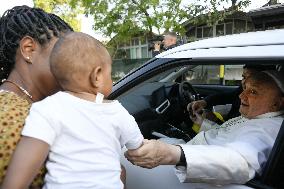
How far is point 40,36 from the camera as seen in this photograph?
5.69ft

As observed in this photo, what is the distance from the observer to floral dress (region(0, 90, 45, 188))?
1.34 m

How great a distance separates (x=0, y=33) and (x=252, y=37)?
120 cm

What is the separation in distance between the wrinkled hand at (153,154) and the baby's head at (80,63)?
1.21 ft

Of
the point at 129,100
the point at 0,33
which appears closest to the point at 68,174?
the point at 0,33

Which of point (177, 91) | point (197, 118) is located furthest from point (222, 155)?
point (177, 91)

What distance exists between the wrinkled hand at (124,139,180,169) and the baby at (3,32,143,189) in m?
0.21

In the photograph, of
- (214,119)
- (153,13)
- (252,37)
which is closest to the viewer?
(252,37)

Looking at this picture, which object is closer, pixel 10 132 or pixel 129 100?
pixel 10 132

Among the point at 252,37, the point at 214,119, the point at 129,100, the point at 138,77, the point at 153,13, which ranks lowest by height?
the point at 214,119

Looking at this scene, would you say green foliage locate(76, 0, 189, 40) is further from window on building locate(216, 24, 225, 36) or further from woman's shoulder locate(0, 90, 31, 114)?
woman's shoulder locate(0, 90, 31, 114)

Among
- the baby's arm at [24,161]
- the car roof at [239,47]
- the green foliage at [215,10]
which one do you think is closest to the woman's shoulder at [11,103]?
the baby's arm at [24,161]

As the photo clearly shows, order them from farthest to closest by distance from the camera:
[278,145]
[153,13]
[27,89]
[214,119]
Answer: [153,13]
[214,119]
[278,145]
[27,89]

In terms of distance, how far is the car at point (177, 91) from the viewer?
1.82m

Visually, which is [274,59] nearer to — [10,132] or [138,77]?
[138,77]
